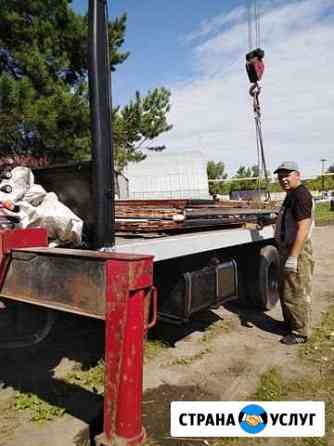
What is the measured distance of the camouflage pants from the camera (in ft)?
13.3

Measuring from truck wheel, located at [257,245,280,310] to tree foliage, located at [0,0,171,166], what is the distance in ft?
21.8

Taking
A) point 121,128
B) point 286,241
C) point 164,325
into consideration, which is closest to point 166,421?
point 164,325

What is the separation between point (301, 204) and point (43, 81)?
27.8 feet

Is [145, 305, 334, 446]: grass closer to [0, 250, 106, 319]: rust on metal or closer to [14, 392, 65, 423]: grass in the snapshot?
[14, 392, 65, 423]: grass

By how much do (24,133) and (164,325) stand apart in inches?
306

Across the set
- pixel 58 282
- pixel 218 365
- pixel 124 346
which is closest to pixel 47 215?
pixel 58 282

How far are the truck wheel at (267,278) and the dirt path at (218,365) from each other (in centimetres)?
19

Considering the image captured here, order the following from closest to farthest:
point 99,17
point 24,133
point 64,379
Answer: point 99,17, point 64,379, point 24,133

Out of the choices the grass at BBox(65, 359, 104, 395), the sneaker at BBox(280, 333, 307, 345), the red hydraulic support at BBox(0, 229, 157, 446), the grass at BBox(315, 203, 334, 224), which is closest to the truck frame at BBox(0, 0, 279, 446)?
the red hydraulic support at BBox(0, 229, 157, 446)

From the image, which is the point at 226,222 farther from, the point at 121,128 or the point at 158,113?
the point at 158,113

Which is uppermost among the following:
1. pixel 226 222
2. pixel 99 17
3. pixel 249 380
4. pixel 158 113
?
pixel 158 113

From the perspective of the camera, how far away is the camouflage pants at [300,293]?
4062 millimetres

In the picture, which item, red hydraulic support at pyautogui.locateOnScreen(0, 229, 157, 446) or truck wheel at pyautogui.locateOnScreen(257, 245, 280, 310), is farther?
truck wheel at pyautogui.locateOnScreen(257, 245, 280, 310)

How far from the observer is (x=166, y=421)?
2609mm
